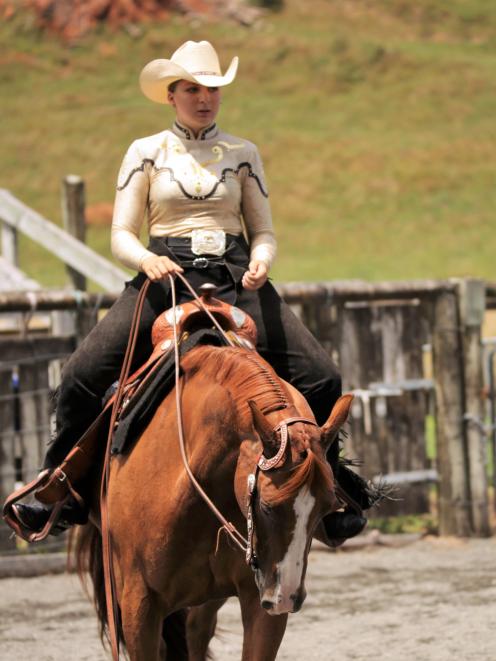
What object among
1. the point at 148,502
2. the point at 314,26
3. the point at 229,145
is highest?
the point at 314,26

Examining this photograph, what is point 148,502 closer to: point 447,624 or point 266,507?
point 266,507

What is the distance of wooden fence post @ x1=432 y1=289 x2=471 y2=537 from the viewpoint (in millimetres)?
9922

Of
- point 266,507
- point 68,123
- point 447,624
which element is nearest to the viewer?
point 266,507

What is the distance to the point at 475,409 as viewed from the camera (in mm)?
9961

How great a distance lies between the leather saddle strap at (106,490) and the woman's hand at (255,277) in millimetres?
416

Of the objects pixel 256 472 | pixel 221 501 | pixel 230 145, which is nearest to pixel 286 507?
pixel 256 472

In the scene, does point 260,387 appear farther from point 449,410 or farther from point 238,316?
point 449,410

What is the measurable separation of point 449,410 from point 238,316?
5151mm

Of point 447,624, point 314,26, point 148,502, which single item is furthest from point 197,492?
point 314,26

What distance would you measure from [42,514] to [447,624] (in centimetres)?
264

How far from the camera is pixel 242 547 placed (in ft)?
14.2

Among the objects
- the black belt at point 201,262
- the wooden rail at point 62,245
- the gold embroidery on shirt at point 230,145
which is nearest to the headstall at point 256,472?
the black belt at point 201,262

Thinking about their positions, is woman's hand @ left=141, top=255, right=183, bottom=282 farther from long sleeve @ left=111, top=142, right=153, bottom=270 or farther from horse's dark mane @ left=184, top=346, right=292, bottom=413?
horse's dark mane @ left=184, top=346, right=292, bottom=413

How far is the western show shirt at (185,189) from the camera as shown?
17.5ft
